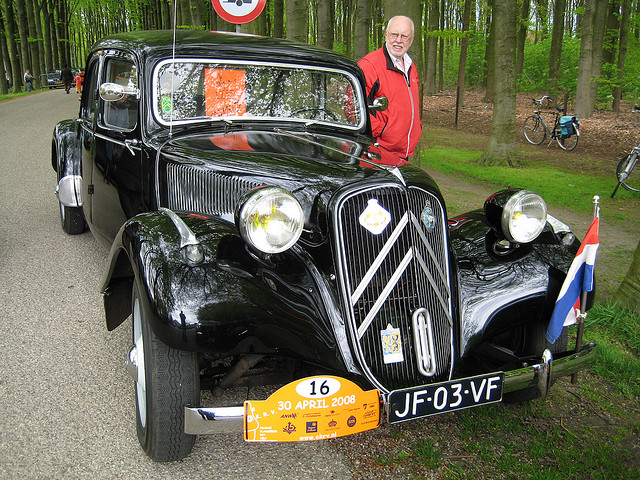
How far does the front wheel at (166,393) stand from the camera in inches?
92.6

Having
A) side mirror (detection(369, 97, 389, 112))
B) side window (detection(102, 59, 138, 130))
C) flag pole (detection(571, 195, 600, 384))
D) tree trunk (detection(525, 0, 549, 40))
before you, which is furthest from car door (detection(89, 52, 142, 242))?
tree trunk (detection(525, 0, 549, 40))

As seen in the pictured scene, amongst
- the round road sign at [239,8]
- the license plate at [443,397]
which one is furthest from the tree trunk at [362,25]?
the license plate at [443,397]

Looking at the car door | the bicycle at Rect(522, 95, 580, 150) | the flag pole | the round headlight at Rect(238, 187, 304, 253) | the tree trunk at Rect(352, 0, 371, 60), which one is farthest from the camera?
the tree trunk at Rect(352, 0, 371, 60)

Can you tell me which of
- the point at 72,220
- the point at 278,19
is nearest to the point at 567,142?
the point at 278,19

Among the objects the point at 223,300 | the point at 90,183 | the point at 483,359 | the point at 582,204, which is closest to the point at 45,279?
the point at 90,183

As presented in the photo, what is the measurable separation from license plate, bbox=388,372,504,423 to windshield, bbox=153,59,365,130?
207 centimetres

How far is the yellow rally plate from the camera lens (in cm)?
217

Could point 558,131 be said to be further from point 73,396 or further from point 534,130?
point 73,396

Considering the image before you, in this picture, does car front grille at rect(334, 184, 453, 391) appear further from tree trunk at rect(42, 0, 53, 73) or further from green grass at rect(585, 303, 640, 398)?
tree trunk at rect(42, 0, 53, 73)

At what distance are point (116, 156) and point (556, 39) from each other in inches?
805

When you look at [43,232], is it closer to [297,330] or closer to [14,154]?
[297,330]

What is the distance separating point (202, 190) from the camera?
312 cm

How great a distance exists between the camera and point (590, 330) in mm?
3967

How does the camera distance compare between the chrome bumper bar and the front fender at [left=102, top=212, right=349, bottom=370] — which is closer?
the front fender at [left=102, top=212, right=349, bottom=370]
